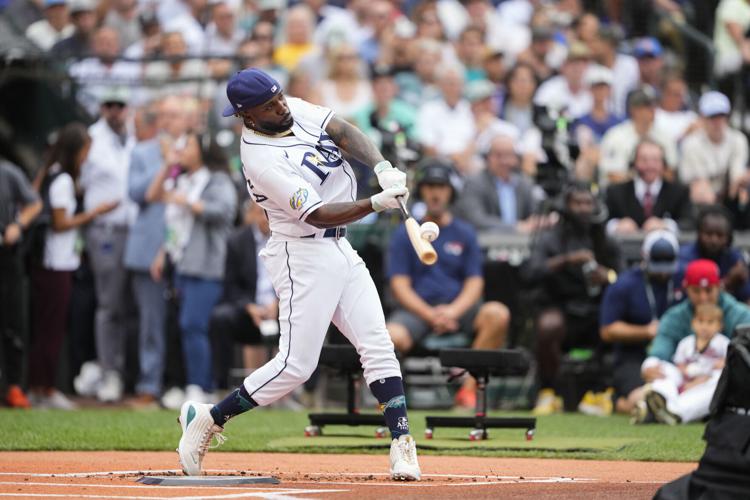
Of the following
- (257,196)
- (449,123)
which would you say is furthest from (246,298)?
(257,196)

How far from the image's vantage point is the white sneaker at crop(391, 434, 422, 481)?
7387 millimetres

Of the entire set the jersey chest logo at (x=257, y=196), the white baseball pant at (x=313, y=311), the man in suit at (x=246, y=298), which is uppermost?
the jersey chest logo at (x=257, y=196)

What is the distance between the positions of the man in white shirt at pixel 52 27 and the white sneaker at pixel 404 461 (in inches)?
394

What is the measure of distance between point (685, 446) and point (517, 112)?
7588mm

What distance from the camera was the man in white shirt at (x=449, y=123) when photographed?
615 inches

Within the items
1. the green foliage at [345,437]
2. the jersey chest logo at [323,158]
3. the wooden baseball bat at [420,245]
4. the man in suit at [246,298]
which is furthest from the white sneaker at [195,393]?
the wooden baseball bat at [420,245]

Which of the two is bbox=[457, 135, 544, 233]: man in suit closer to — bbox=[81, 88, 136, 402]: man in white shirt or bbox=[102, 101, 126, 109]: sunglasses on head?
bbox=[81, 88, 136, 402]: man in white shirt

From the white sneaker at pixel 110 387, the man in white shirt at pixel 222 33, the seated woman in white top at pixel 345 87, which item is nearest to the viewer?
the white sneaker at pixel 110 387

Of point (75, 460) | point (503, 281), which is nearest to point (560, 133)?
point (503, 281)

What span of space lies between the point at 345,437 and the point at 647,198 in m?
5.08

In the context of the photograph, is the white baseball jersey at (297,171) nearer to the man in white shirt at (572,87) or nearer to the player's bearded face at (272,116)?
the player's bearded face at (272,116)

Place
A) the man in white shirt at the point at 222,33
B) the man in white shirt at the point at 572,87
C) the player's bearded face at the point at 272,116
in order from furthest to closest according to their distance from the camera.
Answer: the man in white shirt at the point at 222,33
the man in white shirt at the point at 572,87
the player's bearded face at the point at 272,116

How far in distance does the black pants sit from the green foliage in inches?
32.8

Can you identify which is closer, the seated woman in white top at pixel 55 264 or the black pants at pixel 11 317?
the black pants at pixel 11 317
